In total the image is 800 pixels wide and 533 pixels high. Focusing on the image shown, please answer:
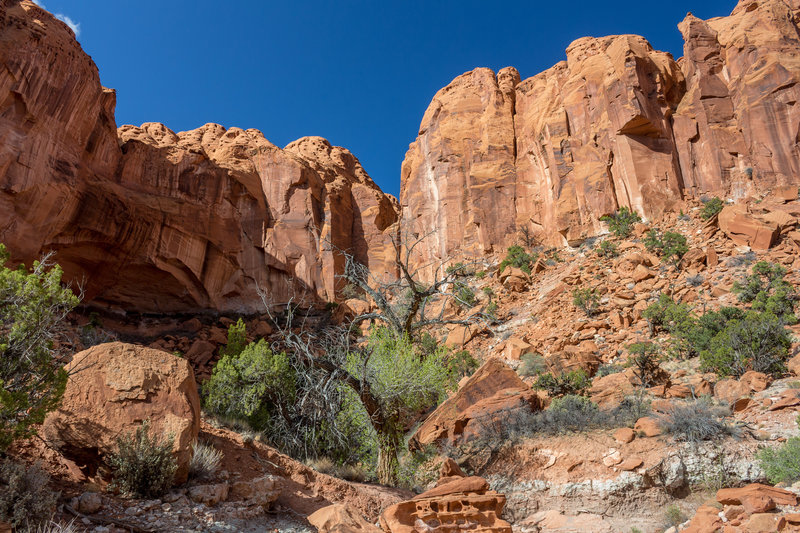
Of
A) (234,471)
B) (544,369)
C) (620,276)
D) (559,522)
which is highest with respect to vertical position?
(620,276)

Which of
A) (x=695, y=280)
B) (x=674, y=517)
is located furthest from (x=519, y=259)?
(x=674, y=517)

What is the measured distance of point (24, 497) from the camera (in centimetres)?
402

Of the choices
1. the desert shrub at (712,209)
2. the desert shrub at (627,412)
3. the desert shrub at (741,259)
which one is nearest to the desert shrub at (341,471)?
the desert shrub at (627,412)

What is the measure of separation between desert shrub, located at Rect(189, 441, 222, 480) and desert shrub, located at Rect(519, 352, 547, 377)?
11369 mm

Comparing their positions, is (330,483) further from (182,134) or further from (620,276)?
(182,134)

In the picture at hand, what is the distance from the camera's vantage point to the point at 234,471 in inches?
257

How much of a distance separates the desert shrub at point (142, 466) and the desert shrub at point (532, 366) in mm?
12264

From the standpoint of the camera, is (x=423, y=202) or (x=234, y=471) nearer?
(x=234, y=471)

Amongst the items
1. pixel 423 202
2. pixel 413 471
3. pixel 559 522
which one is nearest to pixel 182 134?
pixel 423 202

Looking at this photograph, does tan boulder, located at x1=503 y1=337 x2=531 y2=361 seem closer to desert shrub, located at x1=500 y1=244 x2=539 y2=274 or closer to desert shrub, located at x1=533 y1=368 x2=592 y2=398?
desert shrub, located at x1=533 y1=368 x2=592 y2=398

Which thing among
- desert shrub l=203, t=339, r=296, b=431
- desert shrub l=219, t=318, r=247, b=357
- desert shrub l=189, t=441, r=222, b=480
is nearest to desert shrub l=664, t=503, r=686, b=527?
desert shrub l=189, t=441, r=222, b=480

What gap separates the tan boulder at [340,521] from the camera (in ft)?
15.1

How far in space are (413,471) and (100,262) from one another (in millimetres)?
23366

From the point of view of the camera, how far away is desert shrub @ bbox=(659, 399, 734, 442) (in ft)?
28.4
